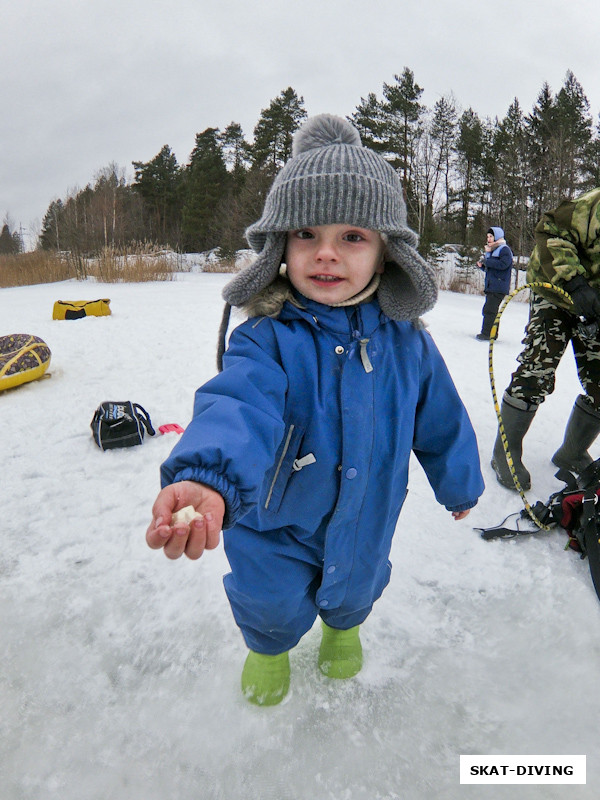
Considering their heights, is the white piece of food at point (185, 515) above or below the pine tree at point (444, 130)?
below

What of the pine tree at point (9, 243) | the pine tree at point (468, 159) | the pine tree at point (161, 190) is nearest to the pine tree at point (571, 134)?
the pine tree at point (468, 159)

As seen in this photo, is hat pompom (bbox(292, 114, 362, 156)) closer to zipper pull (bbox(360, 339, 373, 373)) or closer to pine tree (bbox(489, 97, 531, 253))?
zipper pull (bbox(360, 339, 373, 373))

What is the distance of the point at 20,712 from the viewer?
1.39 meters

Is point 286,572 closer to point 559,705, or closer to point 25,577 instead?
point 559,705

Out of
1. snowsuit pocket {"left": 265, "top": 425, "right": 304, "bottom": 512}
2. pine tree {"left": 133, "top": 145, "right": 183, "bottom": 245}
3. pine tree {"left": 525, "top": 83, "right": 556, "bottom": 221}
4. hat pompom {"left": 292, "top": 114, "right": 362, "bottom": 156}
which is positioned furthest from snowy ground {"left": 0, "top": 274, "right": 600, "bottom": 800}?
pine tree {"left": 133, "top": 145, "right": 183, "bottom": 245}

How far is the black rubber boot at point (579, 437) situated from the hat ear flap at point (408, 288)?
5.94ft

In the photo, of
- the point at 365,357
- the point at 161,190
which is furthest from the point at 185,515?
the point at 161,190

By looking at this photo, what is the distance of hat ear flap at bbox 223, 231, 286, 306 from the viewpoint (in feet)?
4.09

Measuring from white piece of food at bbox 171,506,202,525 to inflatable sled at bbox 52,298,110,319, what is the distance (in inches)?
293

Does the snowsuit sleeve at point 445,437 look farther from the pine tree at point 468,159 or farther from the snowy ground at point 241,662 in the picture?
the pine tree at point 468,159

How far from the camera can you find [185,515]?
0.75 m

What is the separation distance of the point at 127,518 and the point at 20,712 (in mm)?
1028

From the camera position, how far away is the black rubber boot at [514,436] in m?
2.60

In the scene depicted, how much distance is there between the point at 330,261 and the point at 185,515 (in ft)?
2.40
